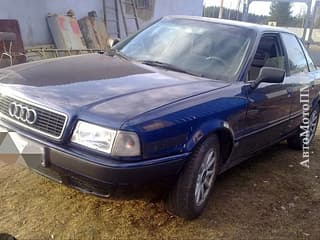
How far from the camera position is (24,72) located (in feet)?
11.0

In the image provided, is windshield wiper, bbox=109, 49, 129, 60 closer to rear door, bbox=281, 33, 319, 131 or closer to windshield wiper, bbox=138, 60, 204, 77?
windshield wiper, bbox=138, 60, 204, 77

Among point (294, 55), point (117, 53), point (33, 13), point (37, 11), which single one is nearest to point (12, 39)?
point (33, 13)

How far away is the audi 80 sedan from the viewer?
8.50 ft

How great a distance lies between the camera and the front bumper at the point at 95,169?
2.53 metres

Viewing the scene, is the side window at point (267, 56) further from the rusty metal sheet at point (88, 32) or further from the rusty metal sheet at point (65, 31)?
the rusty metal sheet at point (88, 32)

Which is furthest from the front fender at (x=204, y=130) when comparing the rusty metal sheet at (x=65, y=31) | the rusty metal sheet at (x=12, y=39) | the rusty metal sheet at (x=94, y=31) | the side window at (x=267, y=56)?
the rusty metal sheet at (x=94, y=31)

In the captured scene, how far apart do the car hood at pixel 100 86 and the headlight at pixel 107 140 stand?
0.19ft

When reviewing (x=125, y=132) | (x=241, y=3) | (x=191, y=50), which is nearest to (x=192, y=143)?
(x=125, y=132)

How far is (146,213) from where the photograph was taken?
325cm

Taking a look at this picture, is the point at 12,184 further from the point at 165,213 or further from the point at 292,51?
the point at 292,51

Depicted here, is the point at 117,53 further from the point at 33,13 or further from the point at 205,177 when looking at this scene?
the point at 33,13

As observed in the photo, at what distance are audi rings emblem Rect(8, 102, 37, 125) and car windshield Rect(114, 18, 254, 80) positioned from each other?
4.56 ft

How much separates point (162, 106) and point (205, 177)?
2.64ft

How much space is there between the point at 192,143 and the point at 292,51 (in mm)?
2576
